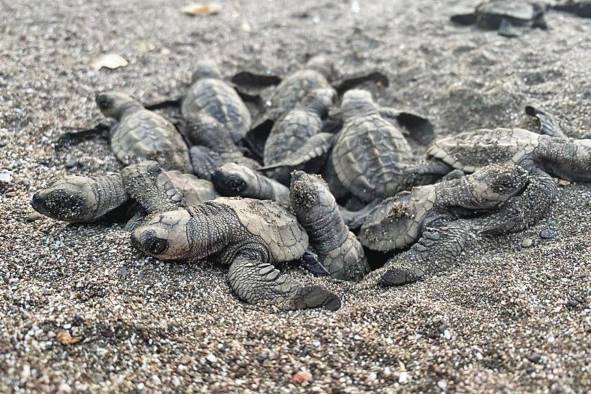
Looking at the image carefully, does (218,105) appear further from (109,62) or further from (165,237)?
(165,237)

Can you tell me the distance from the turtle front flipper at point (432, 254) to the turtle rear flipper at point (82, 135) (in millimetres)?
2319

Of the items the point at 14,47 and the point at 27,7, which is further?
the point at 27,7

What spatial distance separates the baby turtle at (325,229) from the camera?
10.9ft

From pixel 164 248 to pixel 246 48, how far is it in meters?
3.47

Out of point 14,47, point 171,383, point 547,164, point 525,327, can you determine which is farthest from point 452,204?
point 14,47

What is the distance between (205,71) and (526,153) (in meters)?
2.73

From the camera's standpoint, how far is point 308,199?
331 centimetres

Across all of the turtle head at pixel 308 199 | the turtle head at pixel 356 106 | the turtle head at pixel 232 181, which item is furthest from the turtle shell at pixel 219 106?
the turtle head at pixel 308 199

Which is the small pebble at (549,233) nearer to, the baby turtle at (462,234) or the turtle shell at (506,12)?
the baby turtle at (462,234)

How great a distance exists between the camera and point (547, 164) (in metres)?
3.67

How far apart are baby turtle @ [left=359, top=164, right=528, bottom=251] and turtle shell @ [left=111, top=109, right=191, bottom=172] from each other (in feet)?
4.52

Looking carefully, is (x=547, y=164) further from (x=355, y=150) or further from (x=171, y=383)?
(x=171, y=383)

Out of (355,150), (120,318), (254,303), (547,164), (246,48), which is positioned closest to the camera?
(120,318)

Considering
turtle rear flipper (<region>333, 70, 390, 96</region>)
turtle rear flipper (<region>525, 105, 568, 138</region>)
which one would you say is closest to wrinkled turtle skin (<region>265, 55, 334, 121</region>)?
turtle rear flipper (<region>333, 70, 390, 96</region>)
